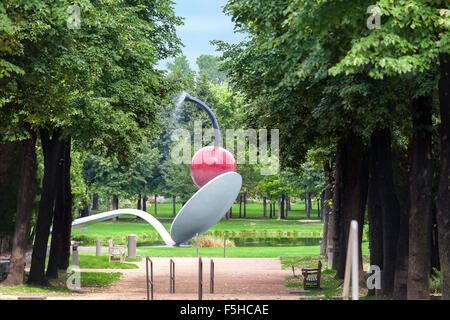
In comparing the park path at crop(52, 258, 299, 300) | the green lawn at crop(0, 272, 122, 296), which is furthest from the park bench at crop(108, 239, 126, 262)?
the green lawn at crop(0, 272, 122, 296)

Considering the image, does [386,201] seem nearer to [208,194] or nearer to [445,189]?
[445,189]

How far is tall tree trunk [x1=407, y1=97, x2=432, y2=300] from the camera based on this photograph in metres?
13.7

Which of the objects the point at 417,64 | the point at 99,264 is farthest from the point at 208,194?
the point at 417,64

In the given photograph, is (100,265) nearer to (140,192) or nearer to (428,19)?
(428,19)

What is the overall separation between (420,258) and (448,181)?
1798 millimetres

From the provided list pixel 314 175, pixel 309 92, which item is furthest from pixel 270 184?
pixel 309 92

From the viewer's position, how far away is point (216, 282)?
934 inches

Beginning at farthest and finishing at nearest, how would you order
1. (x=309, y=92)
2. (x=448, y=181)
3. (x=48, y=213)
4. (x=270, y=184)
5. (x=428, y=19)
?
(x=270, y=184), (x=48, y=213), (x=309, y=92), (x=448, y=181), (x=428, y=19)

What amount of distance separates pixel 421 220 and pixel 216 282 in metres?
11.4

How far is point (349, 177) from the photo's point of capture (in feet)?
69.3

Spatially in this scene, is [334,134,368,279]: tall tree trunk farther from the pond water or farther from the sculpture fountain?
the pond water

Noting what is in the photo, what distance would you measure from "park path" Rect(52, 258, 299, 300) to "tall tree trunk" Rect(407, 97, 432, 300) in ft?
13.6

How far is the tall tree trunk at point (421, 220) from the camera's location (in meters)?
13.7

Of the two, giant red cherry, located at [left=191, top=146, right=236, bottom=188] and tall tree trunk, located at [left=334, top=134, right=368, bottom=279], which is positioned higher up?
giant red cherry, located at [left=191, top=146, right=236, bottom=188]
